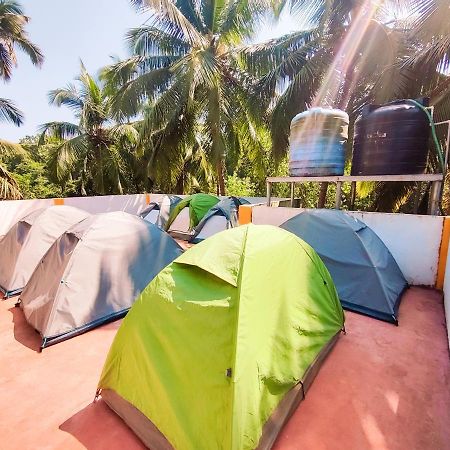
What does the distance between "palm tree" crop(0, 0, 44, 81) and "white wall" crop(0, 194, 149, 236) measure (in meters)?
6.42

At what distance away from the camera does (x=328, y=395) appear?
7.90 ft

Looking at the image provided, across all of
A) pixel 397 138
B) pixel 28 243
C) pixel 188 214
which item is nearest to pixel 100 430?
pixel 28 243

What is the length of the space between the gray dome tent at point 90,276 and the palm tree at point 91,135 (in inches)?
422

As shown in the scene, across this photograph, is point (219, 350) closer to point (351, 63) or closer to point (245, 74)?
point (351, 63)

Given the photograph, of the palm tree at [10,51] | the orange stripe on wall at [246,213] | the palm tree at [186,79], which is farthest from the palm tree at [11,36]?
the orange stripe on wall at [246,213]

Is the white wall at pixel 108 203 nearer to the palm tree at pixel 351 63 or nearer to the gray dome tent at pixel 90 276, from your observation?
the palm tree at pixel 351 63

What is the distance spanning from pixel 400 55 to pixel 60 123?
14.1 meters

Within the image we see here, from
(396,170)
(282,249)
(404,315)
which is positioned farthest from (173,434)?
(396,170)

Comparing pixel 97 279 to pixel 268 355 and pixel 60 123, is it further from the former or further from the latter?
pixel 60 123

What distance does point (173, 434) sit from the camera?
1812mm

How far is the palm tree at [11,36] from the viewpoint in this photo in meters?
11.2

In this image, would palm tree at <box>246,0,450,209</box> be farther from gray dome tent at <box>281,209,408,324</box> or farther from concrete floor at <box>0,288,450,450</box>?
concrete floor at <box>0,288,450,450</box>

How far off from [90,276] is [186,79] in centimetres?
667

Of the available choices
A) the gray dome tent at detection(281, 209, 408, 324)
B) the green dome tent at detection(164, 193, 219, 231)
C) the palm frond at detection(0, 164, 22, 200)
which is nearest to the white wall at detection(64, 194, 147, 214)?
the green dome tent at detection(164, 193, 219, 231)
